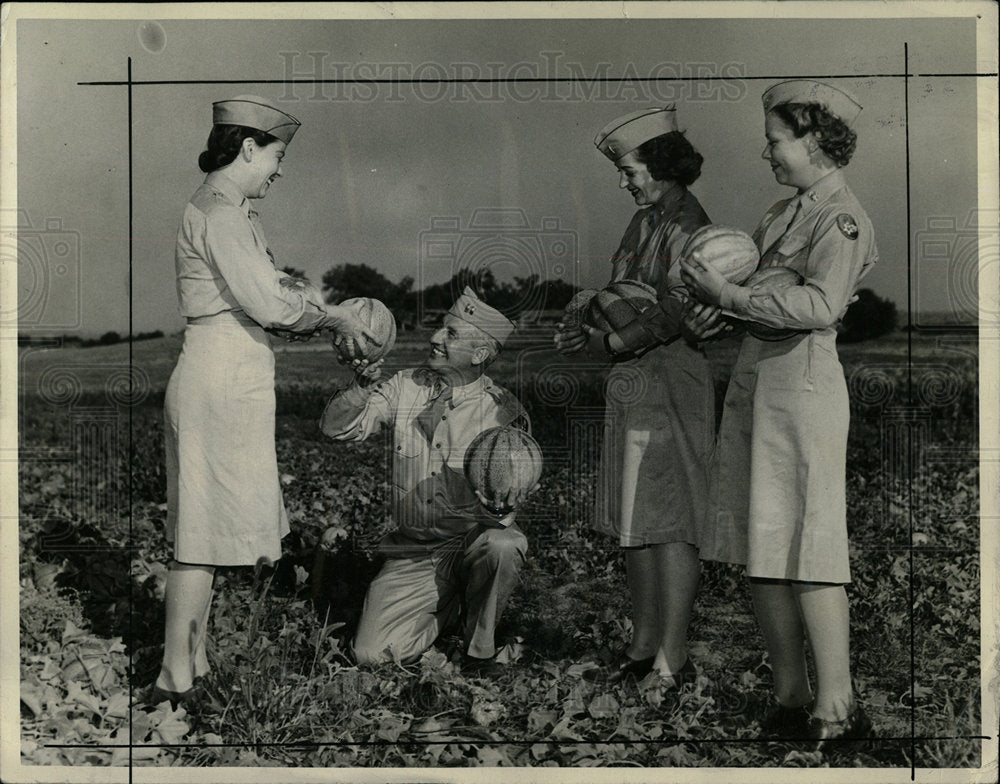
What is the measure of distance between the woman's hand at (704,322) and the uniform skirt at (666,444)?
200mm

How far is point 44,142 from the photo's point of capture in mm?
6246

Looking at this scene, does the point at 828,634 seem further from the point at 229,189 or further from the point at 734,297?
the point at 229,189

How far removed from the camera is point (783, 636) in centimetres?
575

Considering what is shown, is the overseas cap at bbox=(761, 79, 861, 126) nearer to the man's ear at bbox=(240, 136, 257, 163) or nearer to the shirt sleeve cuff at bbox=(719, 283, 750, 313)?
the shirt sleeve cuff at bbox=(719, 283, 750, 313)

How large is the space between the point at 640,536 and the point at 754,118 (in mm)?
2146

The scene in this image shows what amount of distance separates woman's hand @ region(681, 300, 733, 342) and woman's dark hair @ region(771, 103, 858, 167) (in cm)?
96

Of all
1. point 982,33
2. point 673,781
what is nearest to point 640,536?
point 673,781

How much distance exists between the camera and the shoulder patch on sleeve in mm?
5602

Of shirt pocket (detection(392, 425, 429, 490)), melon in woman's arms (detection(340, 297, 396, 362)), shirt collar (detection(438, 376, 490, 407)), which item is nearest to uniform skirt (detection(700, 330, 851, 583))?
shirt collar (detection(438, 376, 490, 407))

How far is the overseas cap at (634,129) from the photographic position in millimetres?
6066

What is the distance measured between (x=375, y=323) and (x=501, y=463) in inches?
36.5

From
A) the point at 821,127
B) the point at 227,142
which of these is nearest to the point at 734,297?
the point at 821,127

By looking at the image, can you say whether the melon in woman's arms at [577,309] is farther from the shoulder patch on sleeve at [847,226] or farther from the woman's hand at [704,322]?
the shoulder patch on sleeve at [847,226]

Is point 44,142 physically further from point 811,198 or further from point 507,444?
point 811,198
